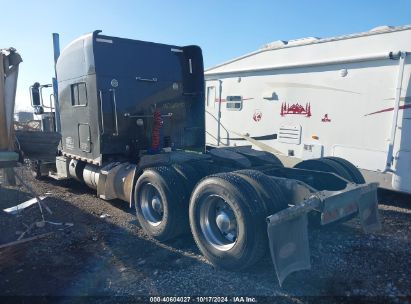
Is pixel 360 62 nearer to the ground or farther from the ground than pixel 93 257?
farther from the ground

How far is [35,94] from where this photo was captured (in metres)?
8.23

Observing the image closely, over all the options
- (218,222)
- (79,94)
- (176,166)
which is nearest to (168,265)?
(218,222)

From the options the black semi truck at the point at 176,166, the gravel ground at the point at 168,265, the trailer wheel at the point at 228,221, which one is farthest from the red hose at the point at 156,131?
the trailer wheel at the point at 228,221

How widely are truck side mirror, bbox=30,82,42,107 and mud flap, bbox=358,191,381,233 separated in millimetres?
7574

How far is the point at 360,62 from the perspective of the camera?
22.0 feet

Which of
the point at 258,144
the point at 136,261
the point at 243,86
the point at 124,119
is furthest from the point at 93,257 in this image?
→ the point at 243,86

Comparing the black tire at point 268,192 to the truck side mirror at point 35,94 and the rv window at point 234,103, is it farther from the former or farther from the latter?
the truck side mirror at point 35,94

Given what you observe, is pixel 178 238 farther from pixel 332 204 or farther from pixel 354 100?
pixel 354 100

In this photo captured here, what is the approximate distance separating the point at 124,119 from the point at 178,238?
2.56 m

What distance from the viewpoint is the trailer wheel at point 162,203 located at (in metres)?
4.71

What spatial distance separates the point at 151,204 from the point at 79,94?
2973mm

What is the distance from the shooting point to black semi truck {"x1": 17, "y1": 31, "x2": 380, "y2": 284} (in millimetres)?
3711

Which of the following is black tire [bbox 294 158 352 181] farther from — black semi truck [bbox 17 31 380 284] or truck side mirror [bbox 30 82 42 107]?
truck side mirror [bbox 30 82 42 107]

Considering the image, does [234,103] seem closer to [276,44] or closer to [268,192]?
[276,44]
